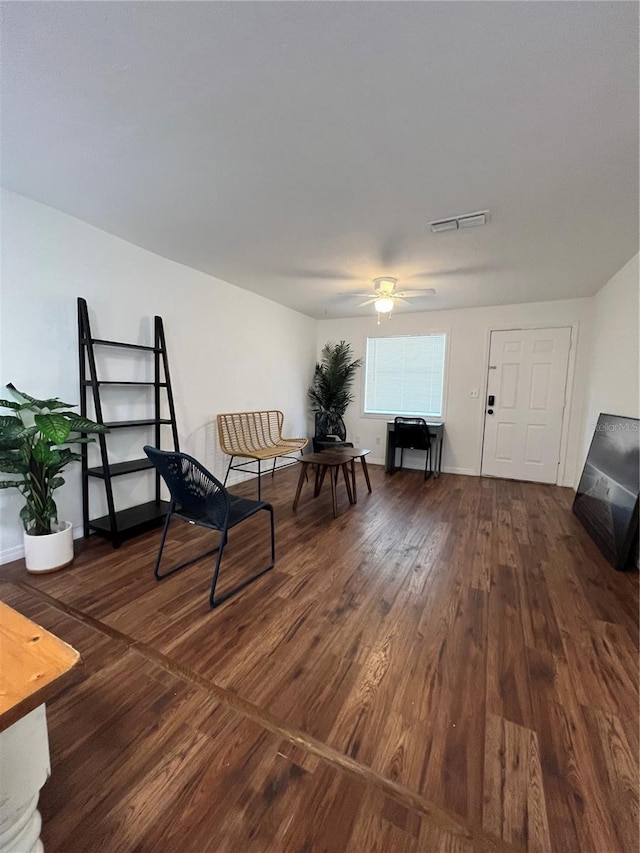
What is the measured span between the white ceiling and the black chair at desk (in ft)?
7.67

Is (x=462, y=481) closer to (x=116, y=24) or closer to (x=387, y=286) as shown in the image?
(x=387, y=286)

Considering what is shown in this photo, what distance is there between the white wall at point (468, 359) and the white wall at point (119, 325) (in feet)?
4.99

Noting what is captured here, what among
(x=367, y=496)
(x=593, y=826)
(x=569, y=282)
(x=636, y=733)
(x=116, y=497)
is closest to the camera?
(x=593, y=826)

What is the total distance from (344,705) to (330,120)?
243 cm

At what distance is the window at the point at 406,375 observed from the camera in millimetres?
5086

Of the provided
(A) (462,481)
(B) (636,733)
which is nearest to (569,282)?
(A) (462,481)

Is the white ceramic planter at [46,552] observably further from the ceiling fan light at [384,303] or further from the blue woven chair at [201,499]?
the ceiling fan light at [384,303]

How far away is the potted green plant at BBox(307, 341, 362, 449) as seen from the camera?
5434 millimetres

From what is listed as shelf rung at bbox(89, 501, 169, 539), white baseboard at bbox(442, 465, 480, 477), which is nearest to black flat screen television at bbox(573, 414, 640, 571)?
white baseboard at bbox(442, 465, 480, 477)

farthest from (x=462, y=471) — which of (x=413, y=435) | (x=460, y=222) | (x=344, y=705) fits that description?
(x=344, y=705)

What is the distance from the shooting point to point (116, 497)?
293 cm

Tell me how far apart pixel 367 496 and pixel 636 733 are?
2.75m

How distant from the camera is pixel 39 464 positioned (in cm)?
214

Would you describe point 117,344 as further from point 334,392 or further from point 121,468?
point 334,392
